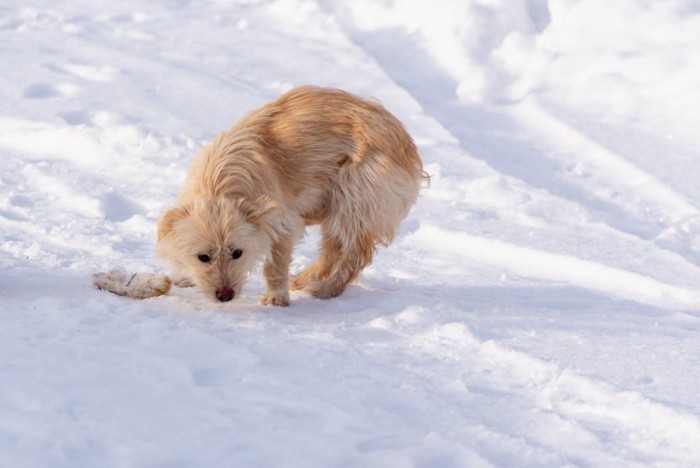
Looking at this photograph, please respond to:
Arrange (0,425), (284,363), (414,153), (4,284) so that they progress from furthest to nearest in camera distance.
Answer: (414,153) < (4,284) < (284,363) < (0,425)

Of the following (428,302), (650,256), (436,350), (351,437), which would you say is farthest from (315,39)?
(351,437)

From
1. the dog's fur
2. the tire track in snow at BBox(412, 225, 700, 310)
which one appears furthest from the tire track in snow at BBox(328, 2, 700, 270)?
the dog's fur

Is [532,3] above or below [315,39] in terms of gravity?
above

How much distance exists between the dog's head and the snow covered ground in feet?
0.51

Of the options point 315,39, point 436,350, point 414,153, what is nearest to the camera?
point 436,350

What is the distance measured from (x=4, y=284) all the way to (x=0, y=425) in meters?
1.81

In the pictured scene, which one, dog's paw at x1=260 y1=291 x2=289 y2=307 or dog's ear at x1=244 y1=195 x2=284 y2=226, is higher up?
dog's ear at x1=244 y1=195 x2=284 y2=226

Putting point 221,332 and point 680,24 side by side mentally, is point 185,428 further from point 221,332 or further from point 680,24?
point 680,24

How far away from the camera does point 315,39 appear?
10.3m

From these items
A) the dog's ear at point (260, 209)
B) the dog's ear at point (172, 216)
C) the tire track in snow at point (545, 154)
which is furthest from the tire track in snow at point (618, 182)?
the dog's ear at point (172, 216)

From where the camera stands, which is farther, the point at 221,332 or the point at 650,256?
the point at 650,256

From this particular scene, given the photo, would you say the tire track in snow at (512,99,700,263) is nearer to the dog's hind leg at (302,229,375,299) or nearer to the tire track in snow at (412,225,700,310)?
the tire track in snow at (412,225,700,310)

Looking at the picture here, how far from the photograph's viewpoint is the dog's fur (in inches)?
183

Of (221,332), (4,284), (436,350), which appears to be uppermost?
(436,350)
